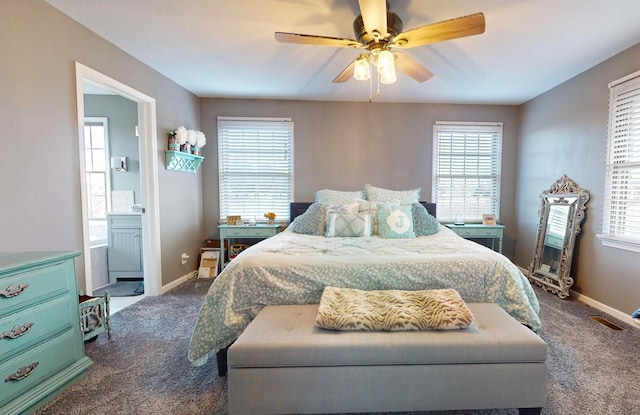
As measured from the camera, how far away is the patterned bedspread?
1.74m

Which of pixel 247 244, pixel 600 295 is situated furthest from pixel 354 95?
pixel 600 295

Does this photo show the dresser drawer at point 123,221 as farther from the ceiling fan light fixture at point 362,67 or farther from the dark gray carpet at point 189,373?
the ceiling fan light fixture at point 362,67

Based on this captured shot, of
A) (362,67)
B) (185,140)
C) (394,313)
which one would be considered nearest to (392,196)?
(362,67)

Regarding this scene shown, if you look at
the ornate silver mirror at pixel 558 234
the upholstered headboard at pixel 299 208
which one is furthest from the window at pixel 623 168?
the upholstered headboard at pixel 299 208

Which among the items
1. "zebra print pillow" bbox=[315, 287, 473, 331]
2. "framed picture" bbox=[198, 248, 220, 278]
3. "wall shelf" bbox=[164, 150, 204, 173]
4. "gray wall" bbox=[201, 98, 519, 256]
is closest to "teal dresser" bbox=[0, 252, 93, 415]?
"zebra print pillow" bbox=[315, 287, 473, 331]

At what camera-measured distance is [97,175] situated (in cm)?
388

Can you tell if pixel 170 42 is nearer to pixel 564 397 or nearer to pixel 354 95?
pixel 354 95

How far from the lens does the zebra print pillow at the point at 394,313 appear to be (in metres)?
1.40

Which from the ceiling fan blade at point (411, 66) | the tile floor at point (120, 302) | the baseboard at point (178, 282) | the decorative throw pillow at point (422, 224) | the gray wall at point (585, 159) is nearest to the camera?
the ceiling fan blade at point (411, 66)

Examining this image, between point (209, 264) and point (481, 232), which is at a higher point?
point (481, 232)

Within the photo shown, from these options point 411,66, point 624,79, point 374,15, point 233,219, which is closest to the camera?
point 374,15

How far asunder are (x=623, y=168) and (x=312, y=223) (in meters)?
2.98

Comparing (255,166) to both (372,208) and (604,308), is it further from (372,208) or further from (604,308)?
(604,308)

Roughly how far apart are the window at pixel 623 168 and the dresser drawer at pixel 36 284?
4386 mm
